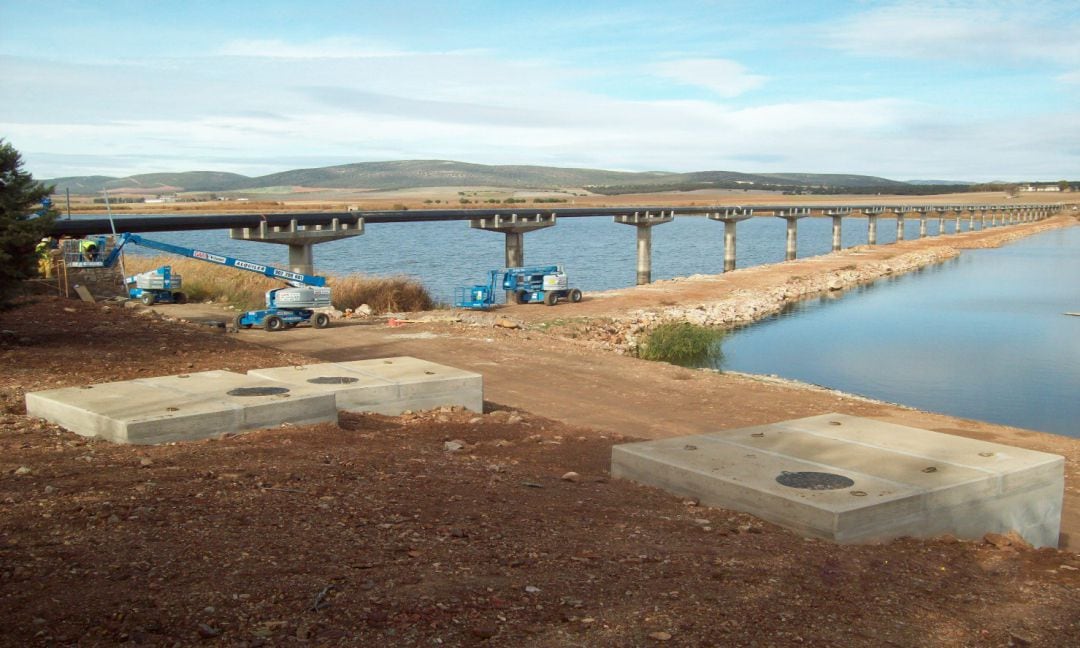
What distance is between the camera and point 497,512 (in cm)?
848

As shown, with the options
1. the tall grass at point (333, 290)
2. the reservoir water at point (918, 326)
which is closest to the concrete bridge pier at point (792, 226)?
the reservoir water at point (918, 326)

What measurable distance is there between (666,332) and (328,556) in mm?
25869

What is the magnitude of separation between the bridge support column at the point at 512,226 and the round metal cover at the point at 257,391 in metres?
38.2

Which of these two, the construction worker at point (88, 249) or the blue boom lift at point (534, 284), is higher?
the construction worker at point (88, 249)

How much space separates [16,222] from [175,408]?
7.65 meters

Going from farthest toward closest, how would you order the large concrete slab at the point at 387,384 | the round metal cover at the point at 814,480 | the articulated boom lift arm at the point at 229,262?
the articulated boom lift arm at the point at 229,262
the large concrete slab at the point at 387,384
the round metal cover at the point at 814,480

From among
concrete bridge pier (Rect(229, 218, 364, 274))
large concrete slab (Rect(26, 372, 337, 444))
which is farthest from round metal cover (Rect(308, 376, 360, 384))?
concrete bridge pier (Rect(229, 218, 364, 274))

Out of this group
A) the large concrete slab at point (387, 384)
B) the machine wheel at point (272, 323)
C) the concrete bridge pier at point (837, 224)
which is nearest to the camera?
the large concrete slab at point (387, 384)

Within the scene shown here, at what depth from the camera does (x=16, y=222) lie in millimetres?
16719

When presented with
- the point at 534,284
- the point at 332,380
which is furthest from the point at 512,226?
the point at 332,380

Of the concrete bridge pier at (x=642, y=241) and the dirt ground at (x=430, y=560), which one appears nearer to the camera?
the dirt ground at (x=430, y=560)

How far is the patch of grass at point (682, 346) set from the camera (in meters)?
31.0

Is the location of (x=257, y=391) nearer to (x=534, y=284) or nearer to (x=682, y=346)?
(x=682, y=346)

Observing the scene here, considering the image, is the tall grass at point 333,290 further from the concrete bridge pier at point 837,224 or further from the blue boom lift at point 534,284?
the concrete bridge pier at point 837,224
